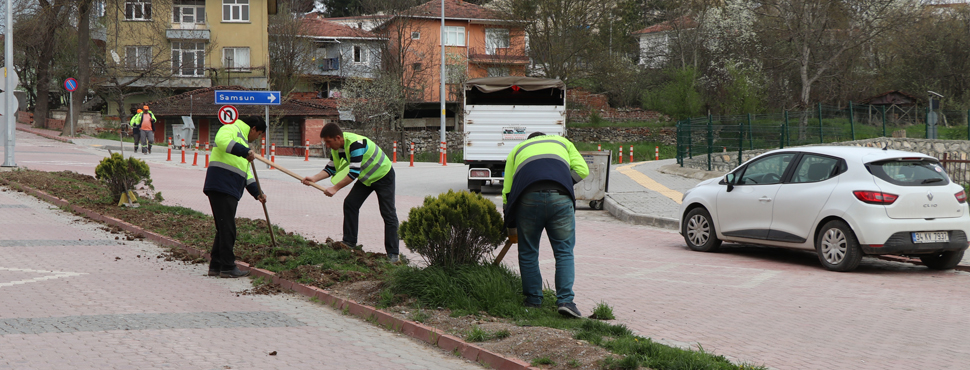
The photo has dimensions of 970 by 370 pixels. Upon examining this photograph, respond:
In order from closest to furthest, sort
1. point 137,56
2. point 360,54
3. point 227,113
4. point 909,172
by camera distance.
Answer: point 909,172
point 227,113
point 137,56
point 360,54

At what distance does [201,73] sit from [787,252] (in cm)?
4783

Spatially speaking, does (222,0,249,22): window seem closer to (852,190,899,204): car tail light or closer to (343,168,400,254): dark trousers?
(343,168,400,254): dark trousers

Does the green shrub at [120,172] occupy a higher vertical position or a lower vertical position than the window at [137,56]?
lower

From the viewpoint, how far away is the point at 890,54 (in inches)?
2005

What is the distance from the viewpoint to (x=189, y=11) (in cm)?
5334

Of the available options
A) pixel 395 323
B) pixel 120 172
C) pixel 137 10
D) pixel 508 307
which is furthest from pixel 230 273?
pixel 137 10

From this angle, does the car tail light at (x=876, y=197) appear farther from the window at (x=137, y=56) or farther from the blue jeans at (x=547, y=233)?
the window at (x=137, y=56)

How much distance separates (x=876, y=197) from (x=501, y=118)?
11143 millimetres

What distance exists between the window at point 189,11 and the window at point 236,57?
2490 mm

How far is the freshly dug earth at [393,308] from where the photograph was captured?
16.6ft

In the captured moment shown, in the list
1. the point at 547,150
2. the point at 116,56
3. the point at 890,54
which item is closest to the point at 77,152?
the point at 116,56

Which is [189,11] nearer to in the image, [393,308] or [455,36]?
[455,36]

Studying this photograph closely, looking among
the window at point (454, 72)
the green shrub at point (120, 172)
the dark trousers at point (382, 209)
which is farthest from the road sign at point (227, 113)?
the window at point (454, 72)

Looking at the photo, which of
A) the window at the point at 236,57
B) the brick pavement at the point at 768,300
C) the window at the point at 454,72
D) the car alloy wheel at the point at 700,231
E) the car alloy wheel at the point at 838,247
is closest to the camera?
the brick pavement at the point at 768,300
